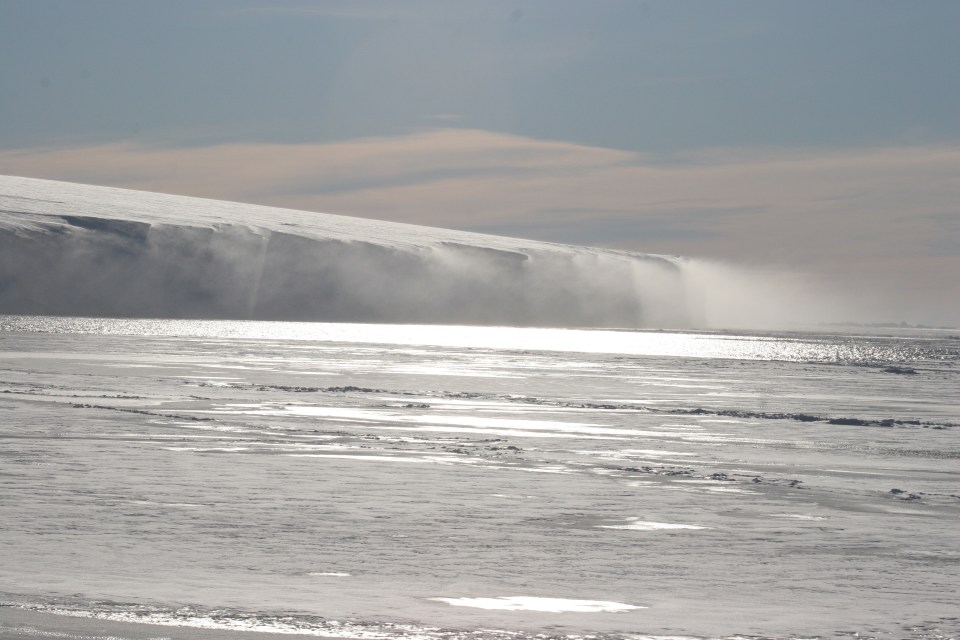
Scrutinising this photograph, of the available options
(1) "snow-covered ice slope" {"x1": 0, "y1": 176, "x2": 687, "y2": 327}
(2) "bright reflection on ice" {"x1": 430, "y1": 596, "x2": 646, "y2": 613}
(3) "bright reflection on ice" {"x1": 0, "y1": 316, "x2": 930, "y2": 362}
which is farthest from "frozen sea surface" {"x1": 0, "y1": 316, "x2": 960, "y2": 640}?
(1) "snow-covered ice slope" {"x1": 0, "y1": 176, "x2": 687, "y2": 327}

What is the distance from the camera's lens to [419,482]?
30.0 feet

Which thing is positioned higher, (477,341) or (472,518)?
(477,341)

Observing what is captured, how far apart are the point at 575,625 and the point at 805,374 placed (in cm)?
2993

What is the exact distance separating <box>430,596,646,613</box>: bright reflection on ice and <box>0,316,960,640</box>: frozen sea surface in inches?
0.8

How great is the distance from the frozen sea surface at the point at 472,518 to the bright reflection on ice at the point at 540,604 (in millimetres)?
20

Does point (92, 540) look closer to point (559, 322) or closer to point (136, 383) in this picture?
point (136, 383)

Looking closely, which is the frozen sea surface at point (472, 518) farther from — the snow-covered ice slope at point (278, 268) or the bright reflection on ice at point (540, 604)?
the snow-covered ice slope at point (278, 268)

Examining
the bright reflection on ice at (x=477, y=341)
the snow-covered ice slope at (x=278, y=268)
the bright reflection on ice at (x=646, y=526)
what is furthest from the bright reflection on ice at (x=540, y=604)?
the snow-covered ice slope at (x=278, y=268)

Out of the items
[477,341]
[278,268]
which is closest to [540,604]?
[477,341]

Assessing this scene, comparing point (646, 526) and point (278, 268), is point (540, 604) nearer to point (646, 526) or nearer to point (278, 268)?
point (646, 526)

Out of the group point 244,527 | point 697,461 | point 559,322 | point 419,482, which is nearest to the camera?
point 244,527

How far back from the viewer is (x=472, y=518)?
7531 mm

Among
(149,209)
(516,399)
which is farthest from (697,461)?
(149,209)

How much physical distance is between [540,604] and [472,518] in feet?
7.21
